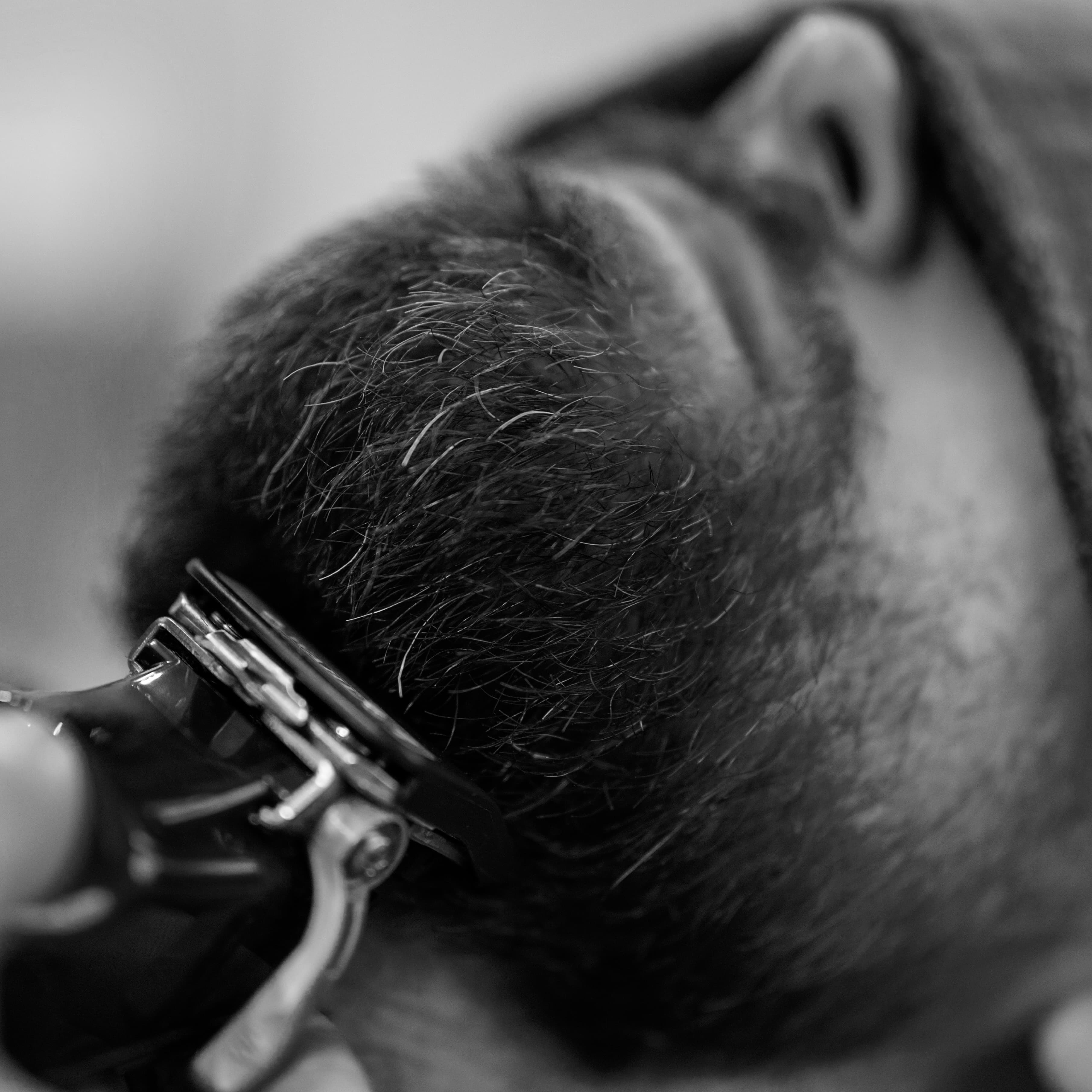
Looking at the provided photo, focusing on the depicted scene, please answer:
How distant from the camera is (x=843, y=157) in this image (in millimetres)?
479

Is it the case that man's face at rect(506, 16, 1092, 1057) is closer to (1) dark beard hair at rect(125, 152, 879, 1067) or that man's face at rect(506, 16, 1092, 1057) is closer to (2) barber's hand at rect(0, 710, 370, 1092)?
(1) dark beard hair at rect(125, 152, 879, 1067)

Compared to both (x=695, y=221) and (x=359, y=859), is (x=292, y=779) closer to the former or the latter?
(x=359, y=859)

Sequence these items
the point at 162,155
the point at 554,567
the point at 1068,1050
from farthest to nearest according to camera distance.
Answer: the point at 162,155 → the point at 1068,1050 → the point at 554,567

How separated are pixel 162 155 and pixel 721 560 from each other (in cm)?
105

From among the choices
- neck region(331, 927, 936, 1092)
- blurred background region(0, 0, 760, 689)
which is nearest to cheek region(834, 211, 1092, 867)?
neck region(331, 927, 936, 1092)

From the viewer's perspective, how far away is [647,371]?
1.16ft

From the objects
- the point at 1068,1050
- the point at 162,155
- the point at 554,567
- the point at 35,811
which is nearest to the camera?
the point at 35,811

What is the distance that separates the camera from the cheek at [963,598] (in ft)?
1.27

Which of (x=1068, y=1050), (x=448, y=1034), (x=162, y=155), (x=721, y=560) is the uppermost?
(x=162, y=155)

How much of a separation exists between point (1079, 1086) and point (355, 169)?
1.07 meters

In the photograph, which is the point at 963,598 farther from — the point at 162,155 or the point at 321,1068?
the point at 162,155

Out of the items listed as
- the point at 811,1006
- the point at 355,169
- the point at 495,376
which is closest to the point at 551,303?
the point at 495,376

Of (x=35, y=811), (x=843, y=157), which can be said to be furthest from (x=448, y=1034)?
(x=843, y=157)

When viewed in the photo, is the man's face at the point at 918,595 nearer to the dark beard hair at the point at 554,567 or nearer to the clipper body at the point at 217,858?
the dark beard hair at the point at 554,567
